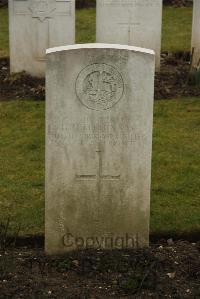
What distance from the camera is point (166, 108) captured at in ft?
28.9

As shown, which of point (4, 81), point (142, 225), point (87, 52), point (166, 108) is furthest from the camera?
point (4, 81)

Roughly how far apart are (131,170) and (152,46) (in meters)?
5.98

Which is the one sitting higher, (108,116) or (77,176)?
(108,116)

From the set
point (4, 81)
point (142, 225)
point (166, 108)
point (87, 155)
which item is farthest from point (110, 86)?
point (4, 81)

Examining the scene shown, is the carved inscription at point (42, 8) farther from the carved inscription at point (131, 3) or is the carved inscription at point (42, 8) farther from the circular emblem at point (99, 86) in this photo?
the circular emblem at point (99, 86)

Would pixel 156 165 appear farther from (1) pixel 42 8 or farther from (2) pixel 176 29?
(2) pixel 176 29

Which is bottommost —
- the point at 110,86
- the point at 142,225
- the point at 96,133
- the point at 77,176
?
the point at 142,225

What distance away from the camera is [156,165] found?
6848 millimetres

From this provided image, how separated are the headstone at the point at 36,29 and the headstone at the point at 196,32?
184cm

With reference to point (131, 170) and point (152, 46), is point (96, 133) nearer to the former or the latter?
point (131, 170)

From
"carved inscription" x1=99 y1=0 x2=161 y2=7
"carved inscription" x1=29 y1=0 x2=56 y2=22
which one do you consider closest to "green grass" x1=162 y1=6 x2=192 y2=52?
"carved inscription" x1=99 y1=0 x2=161 y2=7

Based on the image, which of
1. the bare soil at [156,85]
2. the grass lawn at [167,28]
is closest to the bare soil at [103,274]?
the bare soil at [156,85]

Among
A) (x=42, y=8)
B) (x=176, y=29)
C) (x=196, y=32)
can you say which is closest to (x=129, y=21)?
(x=196, y=32)

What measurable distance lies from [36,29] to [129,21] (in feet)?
4.49
